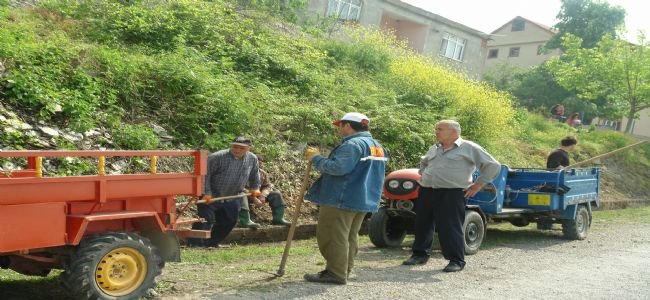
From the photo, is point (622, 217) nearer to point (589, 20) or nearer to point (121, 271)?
point (121, 271)

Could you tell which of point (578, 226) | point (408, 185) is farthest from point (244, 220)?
point (578, 226)

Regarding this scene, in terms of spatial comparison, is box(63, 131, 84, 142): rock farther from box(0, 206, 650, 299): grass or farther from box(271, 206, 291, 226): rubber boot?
box(271, 206, 291, 226): rubber boot

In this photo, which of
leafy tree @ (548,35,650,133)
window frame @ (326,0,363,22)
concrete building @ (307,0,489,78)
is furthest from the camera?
concrete building @ (307,0,489,78)

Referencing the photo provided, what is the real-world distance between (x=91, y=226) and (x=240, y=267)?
7.46 feet

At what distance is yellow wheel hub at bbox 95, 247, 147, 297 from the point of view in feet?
15.3

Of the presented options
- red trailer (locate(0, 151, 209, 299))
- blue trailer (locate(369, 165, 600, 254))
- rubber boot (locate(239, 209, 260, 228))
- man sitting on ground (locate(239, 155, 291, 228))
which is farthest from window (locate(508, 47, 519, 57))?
red trailer (locate(0, 151, 209, 299))

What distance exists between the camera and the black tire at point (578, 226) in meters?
10.3

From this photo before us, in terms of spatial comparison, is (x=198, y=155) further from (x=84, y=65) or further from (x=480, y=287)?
(x=84, y=65)

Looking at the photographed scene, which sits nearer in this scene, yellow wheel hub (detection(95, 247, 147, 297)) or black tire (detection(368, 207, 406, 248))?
yellow wheel hub (detection(95, 247, 147, 297))

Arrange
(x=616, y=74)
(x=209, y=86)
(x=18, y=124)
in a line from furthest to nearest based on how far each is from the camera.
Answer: (x=616, y=74) → (x=209, y=86) → (x=18, y=124)

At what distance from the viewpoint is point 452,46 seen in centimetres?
3341

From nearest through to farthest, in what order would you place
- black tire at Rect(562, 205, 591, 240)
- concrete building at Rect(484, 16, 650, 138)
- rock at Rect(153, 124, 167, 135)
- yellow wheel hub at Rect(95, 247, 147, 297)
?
yellow wheel hub at Rect(95, 247, 147, 297)
rock at Rect(153, 124, 167, 135)
black tire at Rect(562, 205, 591, 240)
concrete building at Rect(484, 16, 650, 138)

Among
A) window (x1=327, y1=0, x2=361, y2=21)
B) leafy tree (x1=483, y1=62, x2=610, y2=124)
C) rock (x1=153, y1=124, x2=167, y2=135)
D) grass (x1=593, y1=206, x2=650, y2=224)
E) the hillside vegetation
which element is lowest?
Result: grass (x1=593, y1=206, x2=650, y2=224)

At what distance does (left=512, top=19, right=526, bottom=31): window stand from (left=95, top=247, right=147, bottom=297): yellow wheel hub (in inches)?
2033
